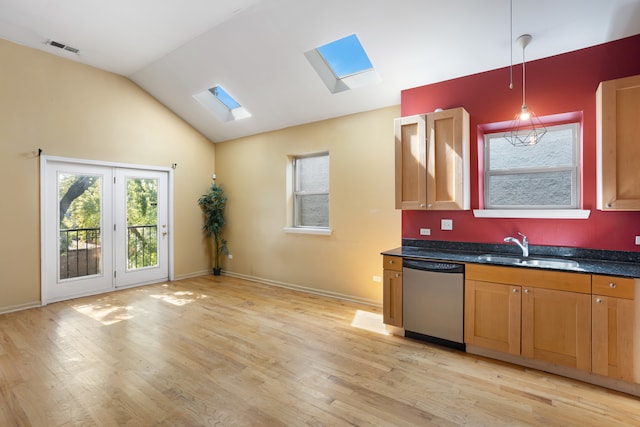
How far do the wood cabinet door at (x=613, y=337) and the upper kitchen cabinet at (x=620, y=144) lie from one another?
2.54ft

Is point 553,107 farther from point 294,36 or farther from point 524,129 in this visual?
point 294,36

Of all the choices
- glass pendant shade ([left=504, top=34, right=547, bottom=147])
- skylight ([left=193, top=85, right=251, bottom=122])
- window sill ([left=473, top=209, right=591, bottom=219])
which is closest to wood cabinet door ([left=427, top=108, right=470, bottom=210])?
window sill ([left=473, top=209, right=591, bottom=219])

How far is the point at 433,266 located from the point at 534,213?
43.1 inches

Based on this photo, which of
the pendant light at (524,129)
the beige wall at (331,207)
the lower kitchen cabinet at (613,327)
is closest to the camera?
the lower kitchen cabinet at (613,327)

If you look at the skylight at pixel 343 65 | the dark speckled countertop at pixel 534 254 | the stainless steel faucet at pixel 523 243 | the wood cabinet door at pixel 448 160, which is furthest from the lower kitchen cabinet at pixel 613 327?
the skylight at pixel 343 65

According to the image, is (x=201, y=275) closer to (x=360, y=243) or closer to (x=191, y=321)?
(x=191, y=321)

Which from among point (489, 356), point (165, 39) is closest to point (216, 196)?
point (165, 39)

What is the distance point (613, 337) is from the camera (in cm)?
228

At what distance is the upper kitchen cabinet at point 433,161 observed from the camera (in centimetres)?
313

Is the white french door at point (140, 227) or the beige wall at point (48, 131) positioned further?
the white french door at point (140, 227)

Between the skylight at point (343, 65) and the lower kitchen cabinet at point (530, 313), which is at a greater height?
the skylight at point (343, 65)

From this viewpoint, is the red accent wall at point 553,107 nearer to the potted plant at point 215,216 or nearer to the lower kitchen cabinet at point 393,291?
the lower kitchen cabinet at point 393,291

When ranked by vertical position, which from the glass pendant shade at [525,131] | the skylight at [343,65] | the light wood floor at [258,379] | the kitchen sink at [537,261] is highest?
the skylight at [343,65]

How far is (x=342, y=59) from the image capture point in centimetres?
401
